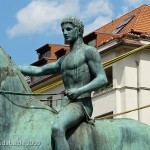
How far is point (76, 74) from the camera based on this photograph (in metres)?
9.69

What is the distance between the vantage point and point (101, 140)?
380 inches

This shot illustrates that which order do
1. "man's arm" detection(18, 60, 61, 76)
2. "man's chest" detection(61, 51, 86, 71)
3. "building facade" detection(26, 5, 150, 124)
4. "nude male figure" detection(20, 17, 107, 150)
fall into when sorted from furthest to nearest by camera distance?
"building facade" detection(26, 5, 150, 124) → "man's arm" detection(18, 60, 61, 76) → "man's chest" detection(61, 51, 86, 71) → "nude male figure" detection(20, 17, 107, 150)

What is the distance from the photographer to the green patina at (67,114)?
9242mm

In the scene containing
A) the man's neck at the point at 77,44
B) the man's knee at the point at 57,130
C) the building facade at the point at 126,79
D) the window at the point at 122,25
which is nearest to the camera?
the man's knee at the point at 57,130

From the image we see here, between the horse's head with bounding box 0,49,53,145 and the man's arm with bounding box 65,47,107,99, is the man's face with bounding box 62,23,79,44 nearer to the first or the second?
the man's arm with bounding box 65,47,107,99

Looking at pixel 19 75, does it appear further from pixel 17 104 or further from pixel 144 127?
pixel 144 127

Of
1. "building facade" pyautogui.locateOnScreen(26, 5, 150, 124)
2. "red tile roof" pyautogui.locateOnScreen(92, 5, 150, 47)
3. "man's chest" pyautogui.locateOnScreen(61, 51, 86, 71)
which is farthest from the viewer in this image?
"red tile roof" pyautogui.locateOnScreen(92, 5, 150, 47)

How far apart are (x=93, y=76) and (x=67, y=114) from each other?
71 centimetres

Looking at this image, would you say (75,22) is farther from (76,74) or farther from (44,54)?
(44,54)

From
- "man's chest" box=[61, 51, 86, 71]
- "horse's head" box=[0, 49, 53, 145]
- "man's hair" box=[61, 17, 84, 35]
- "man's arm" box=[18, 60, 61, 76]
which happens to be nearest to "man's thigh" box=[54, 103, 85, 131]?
"horse's head" box=[0, 49, 53, 145]

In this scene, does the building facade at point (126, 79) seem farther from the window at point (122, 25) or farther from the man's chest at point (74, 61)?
the man's chest at point (74, 61)

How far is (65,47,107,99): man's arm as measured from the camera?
945 cm

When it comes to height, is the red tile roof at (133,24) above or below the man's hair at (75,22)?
above

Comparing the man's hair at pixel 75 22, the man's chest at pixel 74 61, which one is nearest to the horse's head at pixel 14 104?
the man's chest at pixel 74 61
